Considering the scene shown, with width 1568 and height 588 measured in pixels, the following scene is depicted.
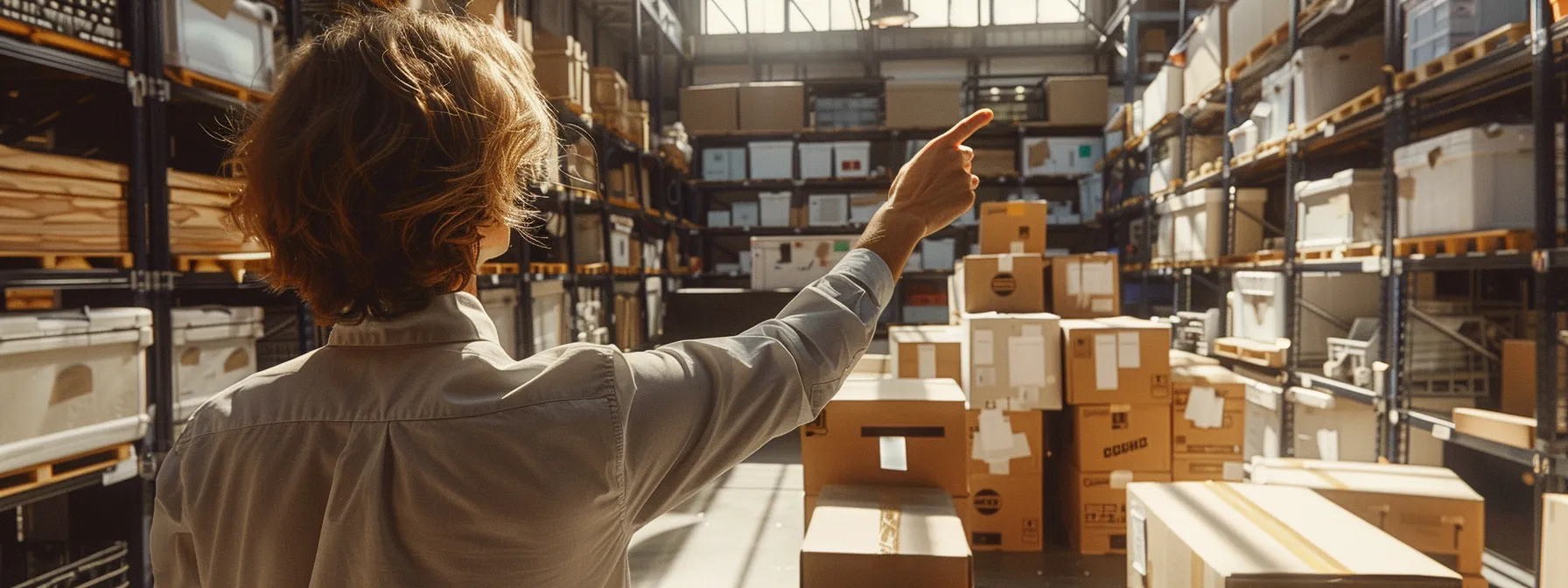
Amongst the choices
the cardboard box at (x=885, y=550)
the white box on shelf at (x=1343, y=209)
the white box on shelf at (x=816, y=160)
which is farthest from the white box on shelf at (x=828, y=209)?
the cardboard box at (x=885, y=550)

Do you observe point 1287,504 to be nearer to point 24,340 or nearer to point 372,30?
point 372,30

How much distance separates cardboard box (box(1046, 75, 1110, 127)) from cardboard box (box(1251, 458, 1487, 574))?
21.3 feet

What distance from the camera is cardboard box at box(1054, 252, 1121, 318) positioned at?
12.9 feet

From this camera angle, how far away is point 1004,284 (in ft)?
12.7

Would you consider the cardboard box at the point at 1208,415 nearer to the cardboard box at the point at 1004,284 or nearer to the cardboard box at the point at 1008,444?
the cardboard box at the point at 1008,444

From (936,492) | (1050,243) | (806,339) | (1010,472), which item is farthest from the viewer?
(1050,243)

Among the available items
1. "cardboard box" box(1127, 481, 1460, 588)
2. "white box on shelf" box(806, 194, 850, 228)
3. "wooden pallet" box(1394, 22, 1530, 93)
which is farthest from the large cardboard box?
"white box on shelf" box(806, 194, 850, 228)

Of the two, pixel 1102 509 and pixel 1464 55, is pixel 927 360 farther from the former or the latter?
pixel 1464 55

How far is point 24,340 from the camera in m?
1.90

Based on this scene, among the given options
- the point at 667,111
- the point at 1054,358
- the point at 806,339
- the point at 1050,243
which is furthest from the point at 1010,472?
the point at 667,111

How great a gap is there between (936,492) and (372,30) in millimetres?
1881

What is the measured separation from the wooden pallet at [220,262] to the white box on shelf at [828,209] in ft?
20.0

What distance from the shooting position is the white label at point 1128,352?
3.40 metres

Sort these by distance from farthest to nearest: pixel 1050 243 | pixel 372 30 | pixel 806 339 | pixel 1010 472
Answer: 1. pixel 1050 243
2. pixel 1010 472
3. pixel 806 339
4. pixel 372 30
